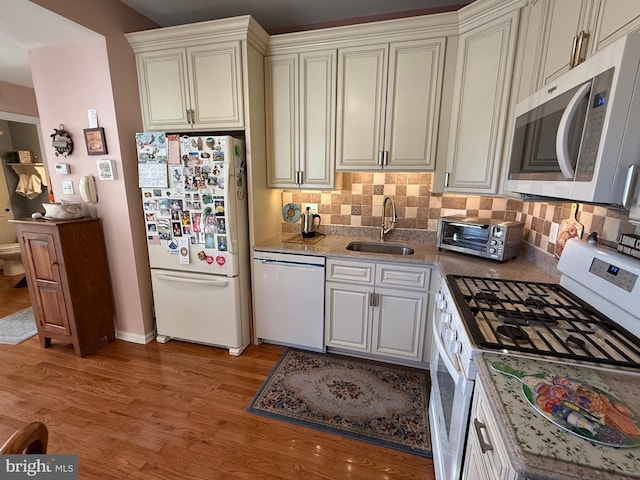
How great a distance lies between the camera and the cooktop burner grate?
0.92 meters

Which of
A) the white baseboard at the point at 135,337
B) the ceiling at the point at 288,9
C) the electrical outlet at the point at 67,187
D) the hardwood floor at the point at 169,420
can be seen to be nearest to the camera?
the hardwood floor at the point at 169,420

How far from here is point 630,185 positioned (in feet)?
2.61

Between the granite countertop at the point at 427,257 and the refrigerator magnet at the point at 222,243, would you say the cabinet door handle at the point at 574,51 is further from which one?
the refrigerator magnet at the point at 222,243

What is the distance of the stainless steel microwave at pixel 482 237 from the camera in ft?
6.13

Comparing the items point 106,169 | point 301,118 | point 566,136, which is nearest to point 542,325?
point 566,136

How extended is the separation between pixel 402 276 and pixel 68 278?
2.54m

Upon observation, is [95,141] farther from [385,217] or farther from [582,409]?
[582,409]

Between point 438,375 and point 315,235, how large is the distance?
1.55 m

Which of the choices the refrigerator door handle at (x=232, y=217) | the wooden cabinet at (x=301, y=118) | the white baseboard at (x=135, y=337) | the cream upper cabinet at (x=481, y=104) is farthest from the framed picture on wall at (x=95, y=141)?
the cream upper cabinet at (x=481, y=104)

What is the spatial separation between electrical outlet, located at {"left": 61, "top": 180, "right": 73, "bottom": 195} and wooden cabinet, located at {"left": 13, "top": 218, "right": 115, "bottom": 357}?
35 centimetres

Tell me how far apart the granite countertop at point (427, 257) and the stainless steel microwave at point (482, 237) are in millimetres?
61

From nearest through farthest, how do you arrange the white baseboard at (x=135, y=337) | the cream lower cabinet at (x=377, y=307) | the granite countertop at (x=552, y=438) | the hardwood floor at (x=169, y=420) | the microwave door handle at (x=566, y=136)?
1. the granite countertop at (x=552, y=438)
2. the microwave door handle at (x=566, y=136)
3. the hardwood floor at (x=169, y=420)
4. the cream lower cabinet at (x=377, y=307)
5. the white baseboard at (x=135, y=337)

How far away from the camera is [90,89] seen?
2229mm

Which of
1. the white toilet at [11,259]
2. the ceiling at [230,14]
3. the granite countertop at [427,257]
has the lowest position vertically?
the white toilet at [11,259]
